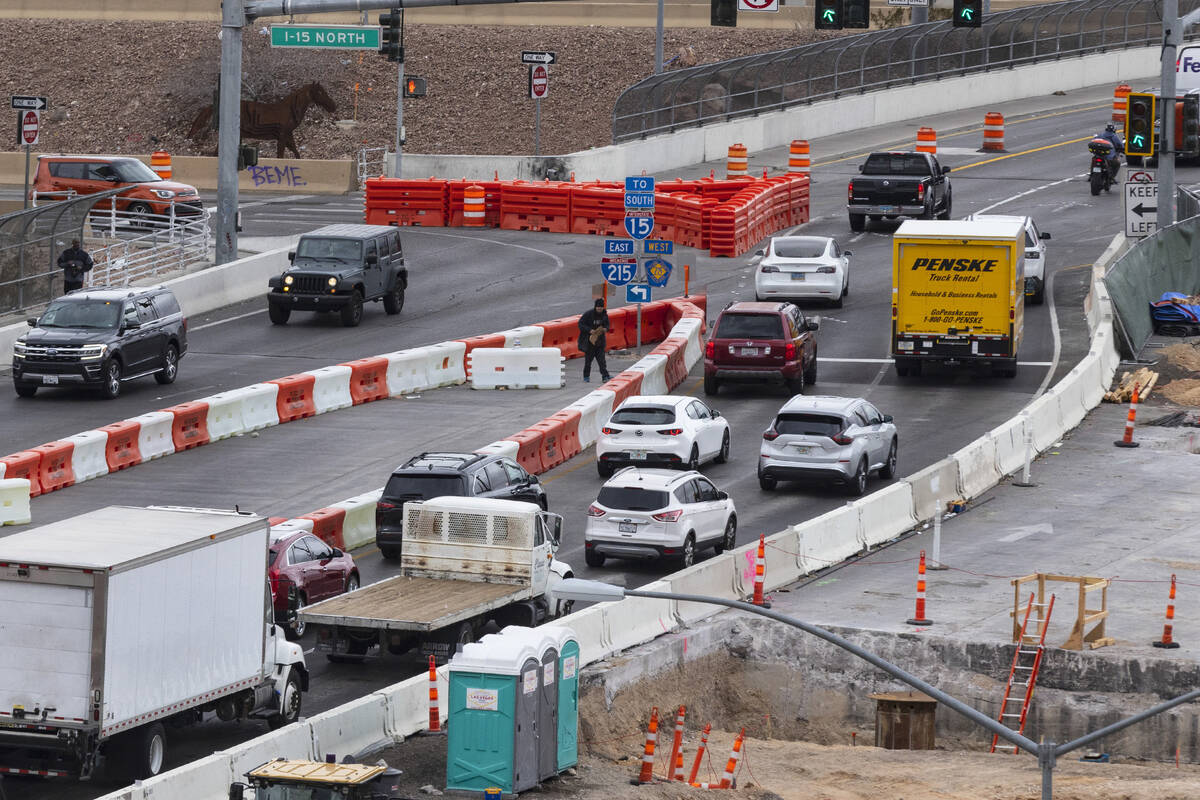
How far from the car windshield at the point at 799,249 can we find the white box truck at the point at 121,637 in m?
26.3

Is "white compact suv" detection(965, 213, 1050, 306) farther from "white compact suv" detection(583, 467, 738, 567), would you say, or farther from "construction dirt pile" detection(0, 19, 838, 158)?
"construction dirt pile" detection(0, 19, 838, 158)

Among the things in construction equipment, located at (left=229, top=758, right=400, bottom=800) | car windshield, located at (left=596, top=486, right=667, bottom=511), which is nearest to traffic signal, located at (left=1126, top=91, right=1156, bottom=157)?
car windshield, located at (left=596, top=486, right=667, bottom=511)

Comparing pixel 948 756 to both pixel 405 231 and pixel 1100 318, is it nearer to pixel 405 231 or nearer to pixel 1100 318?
pixel 1100 318

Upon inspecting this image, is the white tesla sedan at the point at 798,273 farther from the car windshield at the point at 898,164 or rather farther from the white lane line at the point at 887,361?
the car windshield at the point at 898,164

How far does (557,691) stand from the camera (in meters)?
19.0

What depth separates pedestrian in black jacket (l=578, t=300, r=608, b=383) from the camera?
123 feet

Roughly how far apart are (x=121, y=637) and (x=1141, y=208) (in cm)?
2972

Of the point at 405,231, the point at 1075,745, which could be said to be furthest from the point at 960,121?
the point at 1075,745

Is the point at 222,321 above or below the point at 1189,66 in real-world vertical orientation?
below

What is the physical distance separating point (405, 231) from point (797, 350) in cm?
2170

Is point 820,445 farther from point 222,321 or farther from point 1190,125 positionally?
point 222,321

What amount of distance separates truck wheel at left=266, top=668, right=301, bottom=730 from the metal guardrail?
4587 cm

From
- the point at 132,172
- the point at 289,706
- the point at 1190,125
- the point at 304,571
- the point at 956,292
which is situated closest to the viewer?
the point at 289,706

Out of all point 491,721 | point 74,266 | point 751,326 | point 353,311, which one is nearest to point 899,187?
point 353,311
